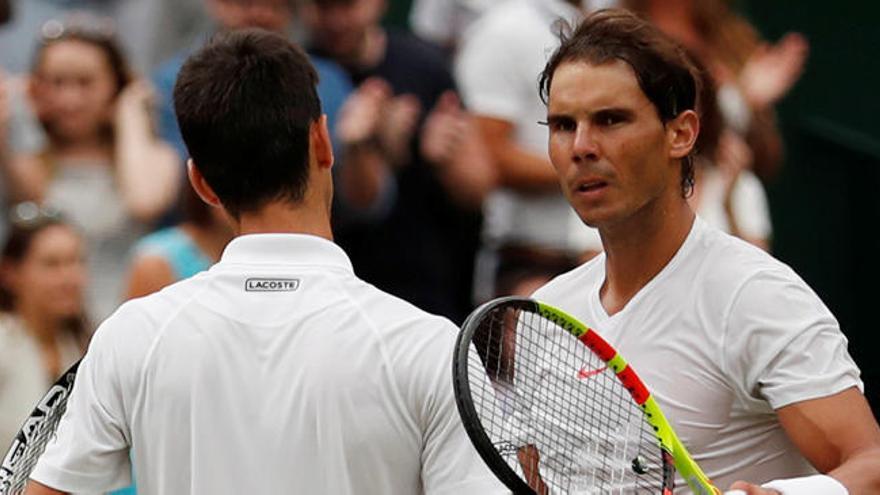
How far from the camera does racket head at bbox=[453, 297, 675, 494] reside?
132 inches

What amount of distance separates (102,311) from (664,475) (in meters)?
3.60

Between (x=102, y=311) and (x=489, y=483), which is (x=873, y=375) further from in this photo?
(x=489, y=483)

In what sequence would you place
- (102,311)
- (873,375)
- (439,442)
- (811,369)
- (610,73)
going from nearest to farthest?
(439,442) < (811,369) < (610,73) < (102,311) < (873,375)

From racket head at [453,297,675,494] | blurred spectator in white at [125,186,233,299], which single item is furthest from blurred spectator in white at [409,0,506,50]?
racket head at [453,297,675,494]

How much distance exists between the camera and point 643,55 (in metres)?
3.73

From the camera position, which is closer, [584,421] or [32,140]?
[584,421]

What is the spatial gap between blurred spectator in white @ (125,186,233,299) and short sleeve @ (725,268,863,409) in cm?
283

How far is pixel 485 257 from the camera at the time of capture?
7129 millimetres

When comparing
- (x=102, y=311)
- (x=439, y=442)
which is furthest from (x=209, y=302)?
(x=102, y=311)

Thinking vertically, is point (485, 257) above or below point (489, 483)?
below

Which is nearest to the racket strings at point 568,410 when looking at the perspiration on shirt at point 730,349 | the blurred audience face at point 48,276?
the perspiration on shirt at point 730,349

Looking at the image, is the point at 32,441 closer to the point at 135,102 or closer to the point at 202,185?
the point at 202,185

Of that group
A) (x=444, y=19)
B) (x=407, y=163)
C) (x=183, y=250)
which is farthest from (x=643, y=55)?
(x=444, y=19)

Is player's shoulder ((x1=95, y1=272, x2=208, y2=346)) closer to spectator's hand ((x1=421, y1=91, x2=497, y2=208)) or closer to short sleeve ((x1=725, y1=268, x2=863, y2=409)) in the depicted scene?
short sleeve ((x1=725, y1=268, x2=863, y2=409))
